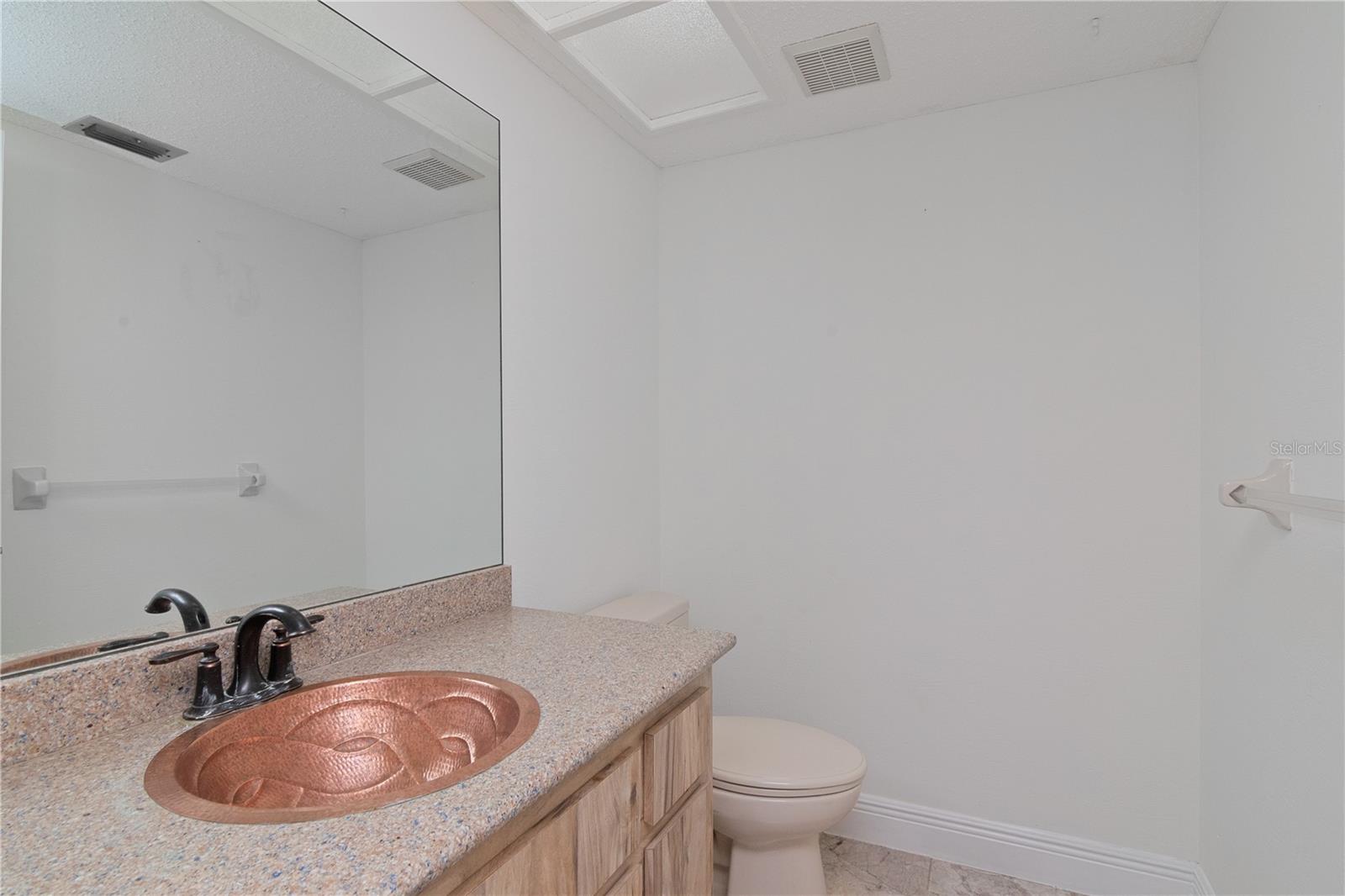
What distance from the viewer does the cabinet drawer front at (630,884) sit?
1.03 m

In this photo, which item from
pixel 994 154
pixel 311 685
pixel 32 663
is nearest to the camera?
pixel 32 663

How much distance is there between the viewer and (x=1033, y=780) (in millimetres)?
2037

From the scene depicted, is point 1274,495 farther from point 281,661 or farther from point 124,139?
point 124,139

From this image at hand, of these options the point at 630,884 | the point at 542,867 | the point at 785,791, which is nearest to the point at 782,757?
the point at 785,791

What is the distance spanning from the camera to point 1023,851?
2.03 m

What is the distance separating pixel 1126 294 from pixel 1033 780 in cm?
145

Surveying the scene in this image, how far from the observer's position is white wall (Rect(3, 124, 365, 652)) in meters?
0.91

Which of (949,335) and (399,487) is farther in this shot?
(949,335)

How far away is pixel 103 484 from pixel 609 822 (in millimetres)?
880

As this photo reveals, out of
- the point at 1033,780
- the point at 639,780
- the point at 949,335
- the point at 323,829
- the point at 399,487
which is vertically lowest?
the point at 1033,780

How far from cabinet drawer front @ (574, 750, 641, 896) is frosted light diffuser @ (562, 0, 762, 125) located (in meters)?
1.71

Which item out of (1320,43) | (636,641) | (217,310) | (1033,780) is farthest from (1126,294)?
(217,310)

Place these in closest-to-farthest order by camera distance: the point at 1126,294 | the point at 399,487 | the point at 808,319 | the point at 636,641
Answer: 1. the point at 636,641
2. the point at 399,487
3. the point at 1126,294
4. the point at 808,319

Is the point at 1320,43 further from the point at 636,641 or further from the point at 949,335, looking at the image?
the point at 636,641
